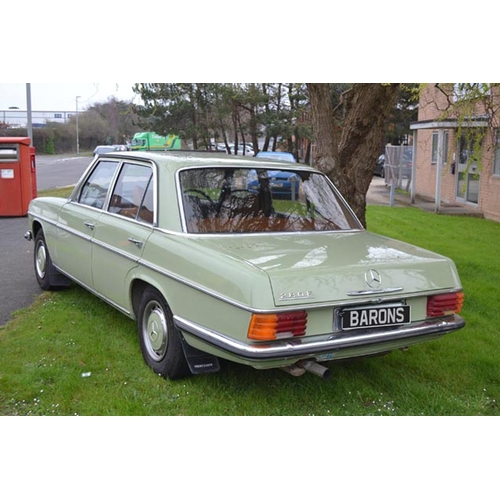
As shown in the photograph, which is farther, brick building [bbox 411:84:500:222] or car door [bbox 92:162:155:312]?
brick building [bbox 411:84:500:222]

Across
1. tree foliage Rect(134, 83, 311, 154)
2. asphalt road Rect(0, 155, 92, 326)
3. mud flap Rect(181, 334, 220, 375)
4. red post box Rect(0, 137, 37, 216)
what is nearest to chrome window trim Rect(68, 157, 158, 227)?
mud flap Rect(181, 334, 220, 375)

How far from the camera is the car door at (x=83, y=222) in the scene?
5652 mm

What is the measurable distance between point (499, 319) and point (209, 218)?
3328 millimetres

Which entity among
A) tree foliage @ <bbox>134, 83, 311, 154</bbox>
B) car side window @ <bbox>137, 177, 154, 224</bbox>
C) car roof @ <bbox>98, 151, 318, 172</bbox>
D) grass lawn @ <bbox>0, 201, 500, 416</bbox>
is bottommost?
grass lawn @ <bbox>0, 201, 500, 416</bbox>

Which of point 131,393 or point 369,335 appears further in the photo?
point 131,393

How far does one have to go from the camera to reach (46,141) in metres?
66.8

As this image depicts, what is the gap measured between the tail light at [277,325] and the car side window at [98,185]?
2.63 metres

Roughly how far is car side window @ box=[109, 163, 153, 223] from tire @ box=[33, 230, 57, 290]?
1673 mm

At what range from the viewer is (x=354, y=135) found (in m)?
7.62

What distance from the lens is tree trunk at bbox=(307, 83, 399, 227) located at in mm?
7305

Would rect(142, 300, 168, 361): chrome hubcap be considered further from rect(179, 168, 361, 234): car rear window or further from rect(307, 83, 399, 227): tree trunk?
rect(307, 83, 399, 227): tree trunk

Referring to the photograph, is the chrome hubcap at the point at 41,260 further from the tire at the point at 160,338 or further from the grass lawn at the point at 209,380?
the tire at the point at 160,338

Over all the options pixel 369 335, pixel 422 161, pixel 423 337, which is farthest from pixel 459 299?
pixel 422 161

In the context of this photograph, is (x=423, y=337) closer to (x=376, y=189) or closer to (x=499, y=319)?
(x=499, y=319)
